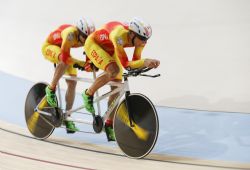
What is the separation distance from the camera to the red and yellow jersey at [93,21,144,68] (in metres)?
4.02

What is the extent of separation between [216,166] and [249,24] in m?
2.63

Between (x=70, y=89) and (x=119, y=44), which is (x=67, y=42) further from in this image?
(x=119, y=44)

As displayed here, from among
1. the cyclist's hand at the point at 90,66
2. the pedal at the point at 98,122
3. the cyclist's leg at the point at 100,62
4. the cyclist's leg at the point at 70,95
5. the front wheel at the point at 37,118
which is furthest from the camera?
the front wheel at the point at 37,118

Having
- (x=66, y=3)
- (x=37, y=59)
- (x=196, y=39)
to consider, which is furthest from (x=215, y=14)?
(x=37, y=59)

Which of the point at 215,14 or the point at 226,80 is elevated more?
the point at 215,14

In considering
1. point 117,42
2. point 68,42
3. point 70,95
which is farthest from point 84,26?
point 70,95

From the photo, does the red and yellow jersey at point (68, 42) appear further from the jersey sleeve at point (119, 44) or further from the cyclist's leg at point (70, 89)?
the jersey sleeve at point (119, 44)

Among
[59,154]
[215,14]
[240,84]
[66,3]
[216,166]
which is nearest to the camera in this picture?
[216,166]

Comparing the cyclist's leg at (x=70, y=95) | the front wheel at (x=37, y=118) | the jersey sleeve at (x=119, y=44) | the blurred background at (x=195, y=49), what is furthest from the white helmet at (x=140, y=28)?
the blurred background at (x=195, y=49)

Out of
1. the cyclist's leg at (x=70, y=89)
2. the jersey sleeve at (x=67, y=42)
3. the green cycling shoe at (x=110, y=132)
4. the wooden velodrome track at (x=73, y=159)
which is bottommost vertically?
the wooden velodrome track at (x=73, y=159)

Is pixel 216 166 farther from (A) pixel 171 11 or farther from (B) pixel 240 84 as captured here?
(A) pixel 171 11

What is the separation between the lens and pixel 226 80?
19.6 ft

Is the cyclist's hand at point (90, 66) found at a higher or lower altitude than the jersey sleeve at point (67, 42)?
lower

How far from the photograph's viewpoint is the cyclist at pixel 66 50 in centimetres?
453
